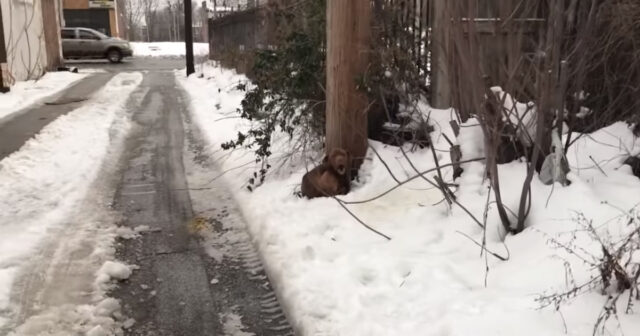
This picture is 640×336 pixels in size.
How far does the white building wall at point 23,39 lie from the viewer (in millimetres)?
16812

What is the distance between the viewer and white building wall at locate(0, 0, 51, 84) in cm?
1681

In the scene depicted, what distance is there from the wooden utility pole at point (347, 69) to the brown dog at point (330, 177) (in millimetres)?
255

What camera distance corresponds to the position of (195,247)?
482cm

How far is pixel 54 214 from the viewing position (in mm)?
5395

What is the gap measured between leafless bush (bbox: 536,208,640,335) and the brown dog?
7.38 ft

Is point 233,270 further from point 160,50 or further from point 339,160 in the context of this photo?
point 160,50

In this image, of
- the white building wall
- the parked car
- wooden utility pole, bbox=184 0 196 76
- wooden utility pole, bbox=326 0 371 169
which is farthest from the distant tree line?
wooden utility pole, bbox=326 0 371 169

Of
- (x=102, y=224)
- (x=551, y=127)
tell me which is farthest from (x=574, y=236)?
(x=102, y=224)

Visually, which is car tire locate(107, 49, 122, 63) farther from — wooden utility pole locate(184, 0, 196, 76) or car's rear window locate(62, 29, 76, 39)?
wooden utility pole locate(184, 0, 196, 76)

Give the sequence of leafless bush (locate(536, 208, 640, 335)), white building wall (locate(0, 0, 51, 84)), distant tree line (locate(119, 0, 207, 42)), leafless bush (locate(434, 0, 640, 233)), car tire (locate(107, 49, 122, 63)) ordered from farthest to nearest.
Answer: distant tree line (locate(119, 0, 207, 42)) < car tire (locate(107, 49, 122, 63)) < white building wall (locate(0, 0, 51, 84)) < leafless bush (locate(434, 0, 640, 233)) < leafless bush (locate(536, 208, 640, 335))

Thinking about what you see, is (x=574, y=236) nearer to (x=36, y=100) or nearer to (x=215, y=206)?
(x=215, y=206)

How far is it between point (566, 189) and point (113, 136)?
7245mm

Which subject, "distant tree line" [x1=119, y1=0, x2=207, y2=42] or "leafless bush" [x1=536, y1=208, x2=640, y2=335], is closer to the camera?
"leafless bush" [x1=536, y1=208, x2=640, y2=335]

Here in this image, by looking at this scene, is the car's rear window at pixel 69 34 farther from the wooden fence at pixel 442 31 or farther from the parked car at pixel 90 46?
the wooden fence at pixel 442 31
